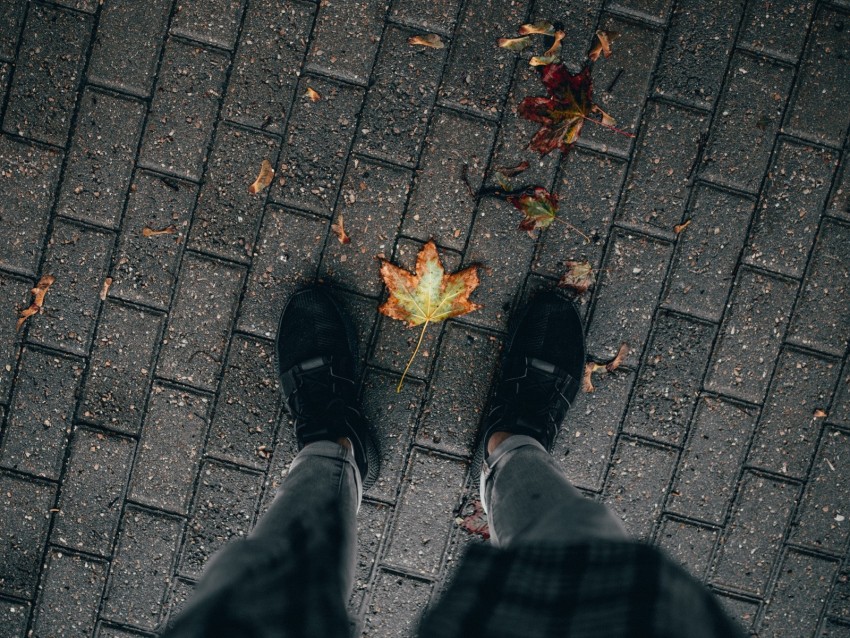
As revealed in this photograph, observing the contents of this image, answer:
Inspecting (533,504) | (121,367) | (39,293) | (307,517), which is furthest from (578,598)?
(39,293)

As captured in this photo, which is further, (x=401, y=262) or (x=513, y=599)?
(x=401, y=262)

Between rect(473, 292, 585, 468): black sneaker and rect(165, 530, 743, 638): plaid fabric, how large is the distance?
905 mm

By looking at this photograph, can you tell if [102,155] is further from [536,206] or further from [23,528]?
[536,206]

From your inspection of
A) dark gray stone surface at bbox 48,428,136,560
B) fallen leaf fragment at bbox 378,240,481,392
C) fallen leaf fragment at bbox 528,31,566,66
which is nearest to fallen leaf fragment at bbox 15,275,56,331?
dark gray stone surface at bbox 48,428,136,560

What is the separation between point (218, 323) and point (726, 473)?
7.70ft

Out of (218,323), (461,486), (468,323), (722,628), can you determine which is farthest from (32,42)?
(722,628)

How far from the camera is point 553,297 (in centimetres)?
245

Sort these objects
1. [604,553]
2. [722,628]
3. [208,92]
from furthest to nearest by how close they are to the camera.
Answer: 1. [208,92]
2. [604,553]
3. [722,628]

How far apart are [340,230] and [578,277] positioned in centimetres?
106

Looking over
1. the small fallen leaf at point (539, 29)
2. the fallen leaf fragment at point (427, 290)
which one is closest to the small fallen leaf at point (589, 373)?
the fallen leaf fragment at point (427, 290)

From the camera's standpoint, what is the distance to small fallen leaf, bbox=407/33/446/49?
2395mm

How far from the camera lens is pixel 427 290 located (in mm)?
2404

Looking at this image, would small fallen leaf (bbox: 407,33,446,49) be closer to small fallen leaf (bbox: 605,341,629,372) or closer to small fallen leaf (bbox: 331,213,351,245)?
small fallen leaf (bbox: 331,213,351,245)

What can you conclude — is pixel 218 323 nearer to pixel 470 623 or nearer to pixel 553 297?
pixel 553 297
